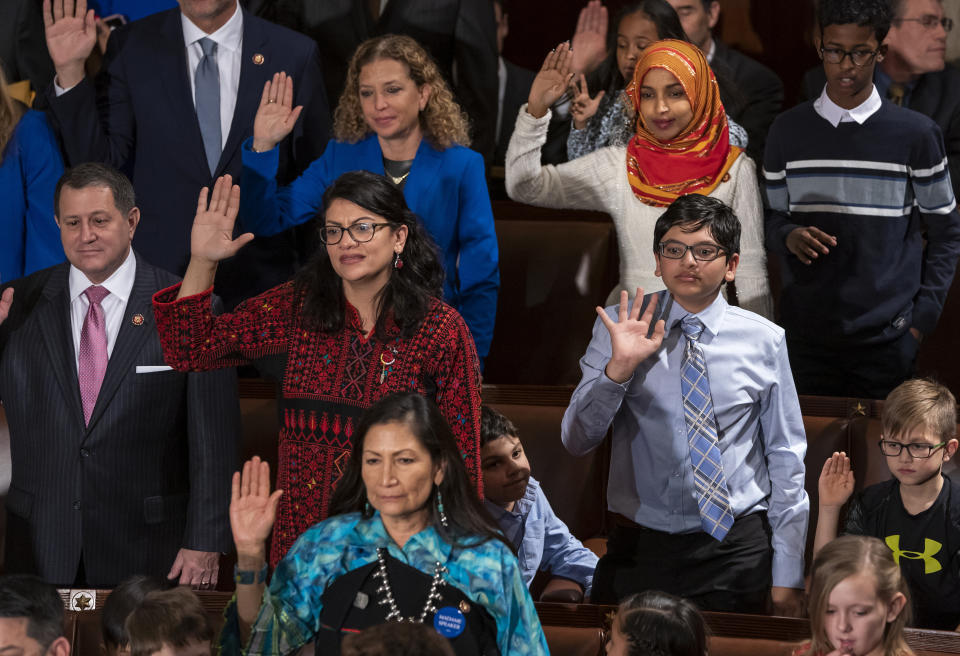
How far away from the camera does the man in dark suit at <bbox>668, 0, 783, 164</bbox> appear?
13.9ft

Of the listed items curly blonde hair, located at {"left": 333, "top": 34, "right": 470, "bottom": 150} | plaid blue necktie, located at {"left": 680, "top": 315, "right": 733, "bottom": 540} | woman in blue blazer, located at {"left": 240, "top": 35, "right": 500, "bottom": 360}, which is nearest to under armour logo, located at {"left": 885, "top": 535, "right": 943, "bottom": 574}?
plaid blue necktie, located at {"left": 680, "top": 315, "right": 733, "bottom": 540}

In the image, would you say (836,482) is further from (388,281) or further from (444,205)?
(444,205)

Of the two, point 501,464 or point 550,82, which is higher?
point 550,82

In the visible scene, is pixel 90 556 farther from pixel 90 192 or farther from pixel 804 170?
pixel 804 170

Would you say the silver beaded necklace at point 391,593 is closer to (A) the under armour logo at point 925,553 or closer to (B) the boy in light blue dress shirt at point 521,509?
(B) the boy in light blue dress shirt at point 521,509

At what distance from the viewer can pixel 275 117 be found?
11.4 ft

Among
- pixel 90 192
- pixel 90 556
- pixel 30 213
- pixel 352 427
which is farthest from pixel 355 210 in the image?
pixel 30 213

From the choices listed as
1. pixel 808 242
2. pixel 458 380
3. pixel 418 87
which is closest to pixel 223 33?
pixel 418 87

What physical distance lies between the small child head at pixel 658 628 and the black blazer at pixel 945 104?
2159 millimetres

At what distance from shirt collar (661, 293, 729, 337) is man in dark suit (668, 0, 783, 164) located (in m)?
1.31

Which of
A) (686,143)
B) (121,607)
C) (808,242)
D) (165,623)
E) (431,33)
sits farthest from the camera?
(431,33)

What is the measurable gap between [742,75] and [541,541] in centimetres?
188

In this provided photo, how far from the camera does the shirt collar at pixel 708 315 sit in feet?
9.57

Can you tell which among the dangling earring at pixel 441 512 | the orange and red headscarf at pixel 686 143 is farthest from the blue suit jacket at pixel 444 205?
the dangling earring at pixel 441 512
